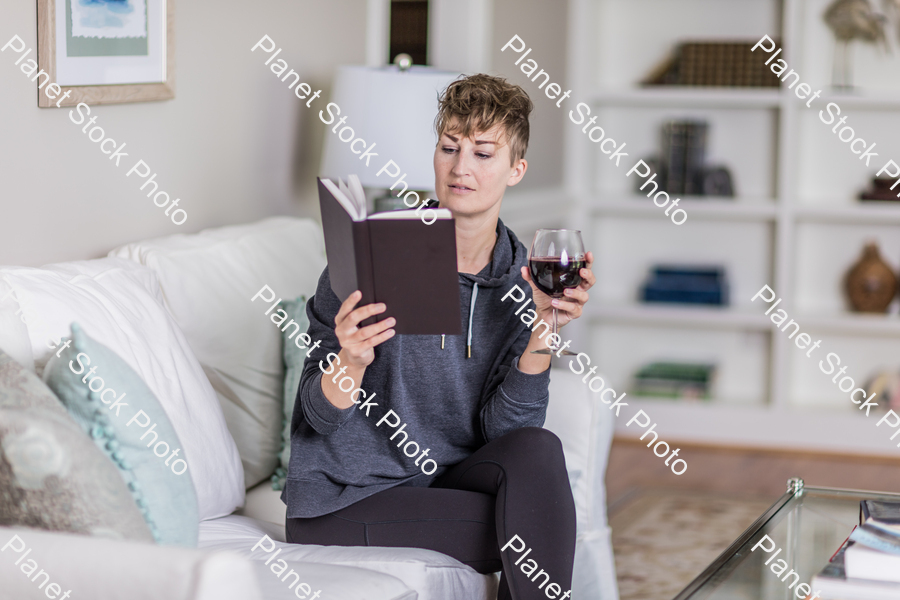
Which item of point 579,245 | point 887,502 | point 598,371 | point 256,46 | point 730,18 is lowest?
point 598,371

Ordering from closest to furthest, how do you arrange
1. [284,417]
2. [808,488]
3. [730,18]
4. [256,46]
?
[808,488] → [284,417] → [256,46] → [730,18]

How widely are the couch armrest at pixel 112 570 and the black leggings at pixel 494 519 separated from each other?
0.50 metres

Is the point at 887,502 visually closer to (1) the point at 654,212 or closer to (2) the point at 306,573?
(2) the point at 306,573

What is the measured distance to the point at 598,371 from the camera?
409 centimetres

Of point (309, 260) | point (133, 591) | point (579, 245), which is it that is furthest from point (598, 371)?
point (133, 591)

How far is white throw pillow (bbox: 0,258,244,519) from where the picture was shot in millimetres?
1410

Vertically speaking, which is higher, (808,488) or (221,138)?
(221,138)

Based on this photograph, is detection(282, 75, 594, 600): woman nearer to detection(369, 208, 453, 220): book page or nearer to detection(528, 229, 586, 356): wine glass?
detection(528, 229, 586, 356): wine glass

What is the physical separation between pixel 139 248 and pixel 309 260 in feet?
1.59

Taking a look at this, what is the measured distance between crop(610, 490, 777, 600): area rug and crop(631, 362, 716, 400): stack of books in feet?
2.18

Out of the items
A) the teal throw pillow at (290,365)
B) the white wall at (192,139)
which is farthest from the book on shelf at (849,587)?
the white wall at (192,139)

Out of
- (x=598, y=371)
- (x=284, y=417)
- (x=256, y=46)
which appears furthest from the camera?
(x=598, y=371)

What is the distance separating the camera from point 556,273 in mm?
1434

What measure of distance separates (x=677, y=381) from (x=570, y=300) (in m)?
2.45
